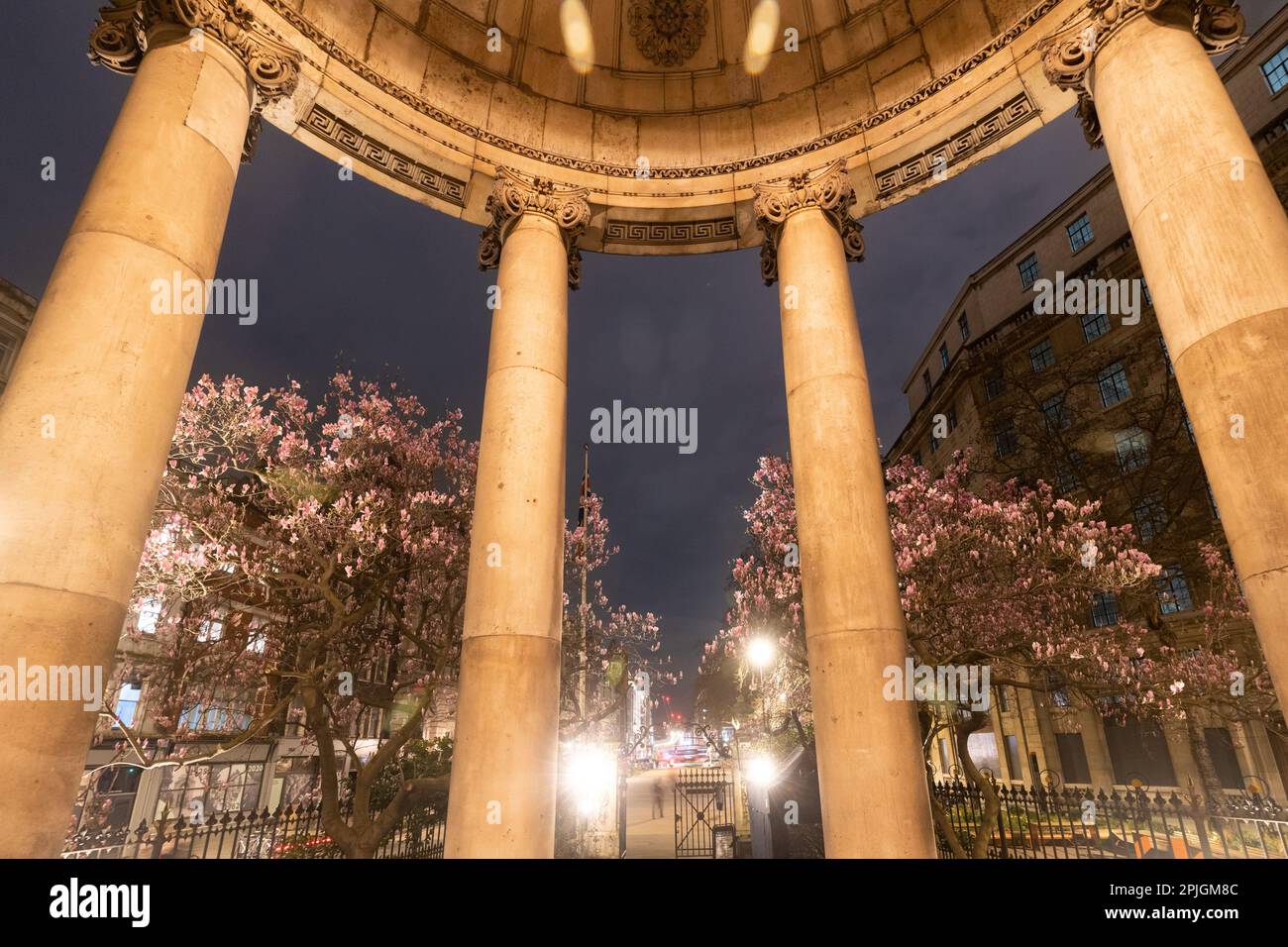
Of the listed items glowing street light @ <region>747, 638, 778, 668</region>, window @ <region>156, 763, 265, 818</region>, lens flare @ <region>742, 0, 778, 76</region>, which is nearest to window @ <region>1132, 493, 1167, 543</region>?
glowing street light @ <region>747, 638, 778, 668</region>

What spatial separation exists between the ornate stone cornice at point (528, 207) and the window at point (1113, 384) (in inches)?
1934

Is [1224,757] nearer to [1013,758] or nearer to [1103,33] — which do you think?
[1013,758]

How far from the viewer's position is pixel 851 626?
1007 cm

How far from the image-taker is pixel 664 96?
53.3ft

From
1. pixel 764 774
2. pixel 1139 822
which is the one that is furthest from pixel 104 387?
pixel 764 774

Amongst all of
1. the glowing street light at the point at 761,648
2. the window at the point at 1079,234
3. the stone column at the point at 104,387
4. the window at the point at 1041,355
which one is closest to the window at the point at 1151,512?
the glowing street light at the point at 761,648

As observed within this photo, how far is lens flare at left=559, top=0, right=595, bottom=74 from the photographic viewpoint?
1555 centimetres

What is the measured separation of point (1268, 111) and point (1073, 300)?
4656 cm

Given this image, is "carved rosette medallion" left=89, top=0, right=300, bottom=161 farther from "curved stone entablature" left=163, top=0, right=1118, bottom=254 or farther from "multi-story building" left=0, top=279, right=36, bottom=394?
"multi-story building" left=0, top=279, right=36, bottom=394

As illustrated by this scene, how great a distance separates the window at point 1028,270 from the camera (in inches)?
2403

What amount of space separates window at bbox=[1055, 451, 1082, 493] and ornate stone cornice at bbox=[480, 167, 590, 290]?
36.4 meters

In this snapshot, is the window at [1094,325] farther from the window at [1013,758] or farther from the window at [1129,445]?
the window at [1013,758]
